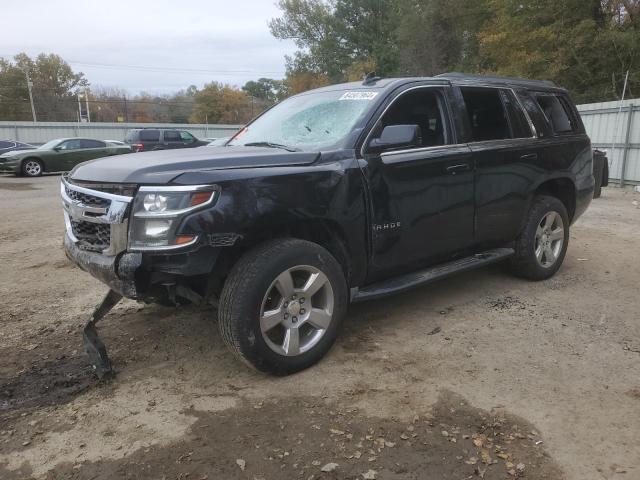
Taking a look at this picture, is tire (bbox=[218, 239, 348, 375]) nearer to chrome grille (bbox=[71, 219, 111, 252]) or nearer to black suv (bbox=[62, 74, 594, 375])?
black suv (bbox=[62, 74, 594, 375])

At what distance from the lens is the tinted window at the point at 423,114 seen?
3953mm

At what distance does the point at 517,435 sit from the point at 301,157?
203 cm

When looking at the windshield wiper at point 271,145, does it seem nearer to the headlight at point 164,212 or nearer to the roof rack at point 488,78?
the headlight at point 164,212

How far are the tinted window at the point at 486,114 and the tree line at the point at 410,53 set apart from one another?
786 inches

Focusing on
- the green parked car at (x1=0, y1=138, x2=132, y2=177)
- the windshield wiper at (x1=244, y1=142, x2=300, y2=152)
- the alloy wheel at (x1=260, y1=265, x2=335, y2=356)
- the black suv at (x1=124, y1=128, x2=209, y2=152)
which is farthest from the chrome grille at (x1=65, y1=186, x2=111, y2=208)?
the black suv at (x1=124, y1=128, x2=209, y2=152)

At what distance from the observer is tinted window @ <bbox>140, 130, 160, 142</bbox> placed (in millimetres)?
20875

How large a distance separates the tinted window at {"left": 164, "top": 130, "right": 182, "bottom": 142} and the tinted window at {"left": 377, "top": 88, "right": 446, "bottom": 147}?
18699 millimetres

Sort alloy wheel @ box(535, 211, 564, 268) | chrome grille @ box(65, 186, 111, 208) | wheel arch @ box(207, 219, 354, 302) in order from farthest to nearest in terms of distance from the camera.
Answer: alloy wheel @ box(535, 211, 564, 268), wheel arch @ box(207, 219, 354, 302), chrome grille @ box(65, 186, 111, 208)

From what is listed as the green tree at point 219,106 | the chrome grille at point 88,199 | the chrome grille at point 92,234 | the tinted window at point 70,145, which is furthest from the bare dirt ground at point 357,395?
the green tree at point 219,106

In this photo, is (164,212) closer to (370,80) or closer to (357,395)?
(357,395)

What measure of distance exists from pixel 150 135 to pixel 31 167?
15.7ft

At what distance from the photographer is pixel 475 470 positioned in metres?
2.44

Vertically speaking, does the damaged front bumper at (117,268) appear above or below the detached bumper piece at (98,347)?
above

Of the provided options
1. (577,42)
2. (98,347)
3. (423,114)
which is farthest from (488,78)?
(577,42)
